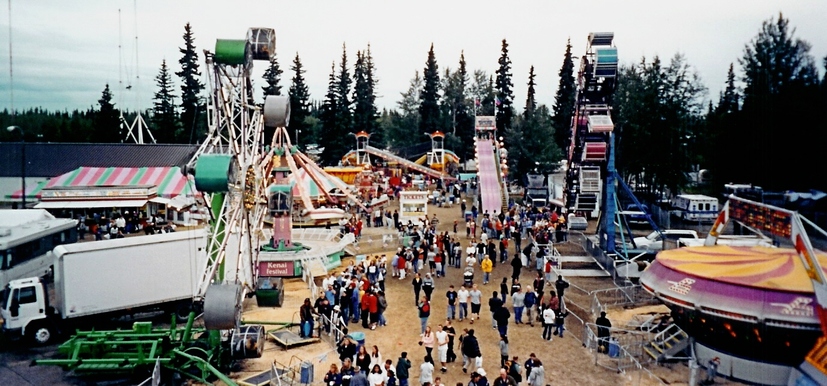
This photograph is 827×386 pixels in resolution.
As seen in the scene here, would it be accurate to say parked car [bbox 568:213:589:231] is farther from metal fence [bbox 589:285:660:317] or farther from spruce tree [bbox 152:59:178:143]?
spruce tree [bbox 152:59:178:143]

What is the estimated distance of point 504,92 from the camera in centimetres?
7875

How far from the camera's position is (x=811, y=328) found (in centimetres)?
1238

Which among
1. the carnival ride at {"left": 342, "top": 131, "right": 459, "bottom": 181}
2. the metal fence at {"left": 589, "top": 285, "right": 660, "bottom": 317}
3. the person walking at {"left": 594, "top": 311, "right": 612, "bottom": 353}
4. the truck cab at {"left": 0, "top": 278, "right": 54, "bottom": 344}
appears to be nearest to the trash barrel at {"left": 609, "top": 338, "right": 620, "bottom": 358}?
the person walking at {"left": 594, "top": 311, "right": 612, "bottom": 353}

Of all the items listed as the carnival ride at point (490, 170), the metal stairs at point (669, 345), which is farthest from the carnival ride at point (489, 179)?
the metal stairs at point (669, 345)

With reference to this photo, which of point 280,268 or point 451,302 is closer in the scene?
point 451,302

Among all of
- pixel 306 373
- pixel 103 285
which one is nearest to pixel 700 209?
pixel 306 373

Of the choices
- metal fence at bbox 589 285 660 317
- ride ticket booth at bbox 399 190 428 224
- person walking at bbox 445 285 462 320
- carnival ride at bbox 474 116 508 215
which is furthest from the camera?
carnival ride at bbox 474 116 508 215

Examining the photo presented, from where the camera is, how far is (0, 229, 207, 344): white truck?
1666 cm

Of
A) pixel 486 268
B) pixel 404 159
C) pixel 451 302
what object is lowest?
pixel 451 302

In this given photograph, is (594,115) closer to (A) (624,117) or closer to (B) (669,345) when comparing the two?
(B) (669,345)

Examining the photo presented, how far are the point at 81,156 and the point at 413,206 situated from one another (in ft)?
86.4

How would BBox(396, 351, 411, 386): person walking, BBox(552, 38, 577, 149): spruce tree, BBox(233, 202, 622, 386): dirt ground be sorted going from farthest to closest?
Answer: BBox(552, 38, 577, 149): spruce tree, BBox(233, 202, 622, 386): dirt ground, BBox(396, 351, 411, 386): person walking

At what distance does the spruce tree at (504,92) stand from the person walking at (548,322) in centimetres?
6013

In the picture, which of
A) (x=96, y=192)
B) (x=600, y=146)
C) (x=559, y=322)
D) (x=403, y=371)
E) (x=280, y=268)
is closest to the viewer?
(x=403, y=371)
